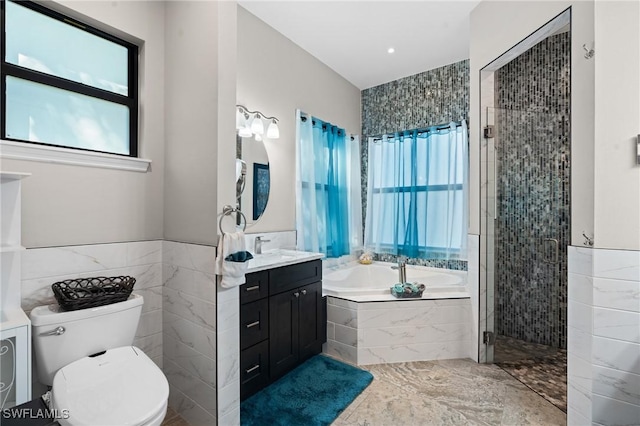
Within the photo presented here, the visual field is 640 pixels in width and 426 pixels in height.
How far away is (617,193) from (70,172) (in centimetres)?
284

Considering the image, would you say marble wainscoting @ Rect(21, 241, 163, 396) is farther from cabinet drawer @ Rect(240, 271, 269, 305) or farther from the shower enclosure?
the shower enclosure

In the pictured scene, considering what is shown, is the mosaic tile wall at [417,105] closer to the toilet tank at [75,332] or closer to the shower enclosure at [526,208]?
the shower enclosure at [526,208]

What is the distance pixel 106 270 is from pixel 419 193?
3031 mm

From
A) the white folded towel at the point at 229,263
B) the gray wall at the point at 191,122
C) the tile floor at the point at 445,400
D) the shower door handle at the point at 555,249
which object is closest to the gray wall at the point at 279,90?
the gray wall at the point at 191,122

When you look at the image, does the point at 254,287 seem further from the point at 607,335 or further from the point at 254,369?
the point at 607,335

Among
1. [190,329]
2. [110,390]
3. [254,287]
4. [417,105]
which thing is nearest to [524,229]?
[417,105]

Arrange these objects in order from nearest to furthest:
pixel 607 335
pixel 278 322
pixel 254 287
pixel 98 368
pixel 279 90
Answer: pixel 98 368 < pixel 607 335 < pixel 254 287 < pixel 278 322 < pixel 279 90

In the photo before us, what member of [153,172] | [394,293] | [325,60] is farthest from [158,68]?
[394,293]

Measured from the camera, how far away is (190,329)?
6.20 ft

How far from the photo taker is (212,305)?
1730mm

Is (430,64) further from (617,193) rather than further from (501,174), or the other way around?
(617,193)

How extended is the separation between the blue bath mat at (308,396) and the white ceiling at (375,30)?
9.31ft

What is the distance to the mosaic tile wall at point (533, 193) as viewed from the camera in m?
2.74

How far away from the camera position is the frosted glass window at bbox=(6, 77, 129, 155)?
167cm
